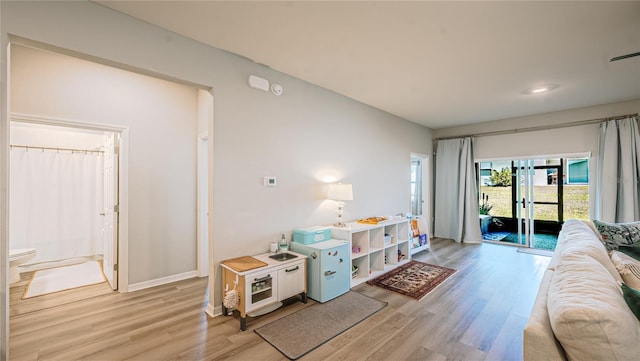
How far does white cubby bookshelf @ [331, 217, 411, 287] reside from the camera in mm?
3531

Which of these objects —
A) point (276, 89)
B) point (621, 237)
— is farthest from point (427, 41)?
point (621, 237)

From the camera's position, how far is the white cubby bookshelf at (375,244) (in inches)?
139

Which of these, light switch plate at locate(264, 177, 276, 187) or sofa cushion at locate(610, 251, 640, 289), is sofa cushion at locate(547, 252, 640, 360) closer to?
sofa cushion at locate(610, 251, 640, 289)

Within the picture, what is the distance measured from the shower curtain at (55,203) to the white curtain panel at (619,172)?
8.29m

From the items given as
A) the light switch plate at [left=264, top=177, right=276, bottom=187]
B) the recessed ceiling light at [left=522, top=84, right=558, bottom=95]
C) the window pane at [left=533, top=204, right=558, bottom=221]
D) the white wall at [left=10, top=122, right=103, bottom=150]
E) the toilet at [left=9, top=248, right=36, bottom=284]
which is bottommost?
the toilet at [left=9, top=248, right=36, bottom=284]

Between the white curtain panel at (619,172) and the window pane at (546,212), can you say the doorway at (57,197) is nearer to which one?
the white curtain panel at (619,172)

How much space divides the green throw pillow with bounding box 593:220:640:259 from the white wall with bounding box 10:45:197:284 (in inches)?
195

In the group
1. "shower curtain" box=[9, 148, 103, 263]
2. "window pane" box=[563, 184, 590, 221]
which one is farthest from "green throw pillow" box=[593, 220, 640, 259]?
"shower curtain" box=[9, 148, 103, 263]

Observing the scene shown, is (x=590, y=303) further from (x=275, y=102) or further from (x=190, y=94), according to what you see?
(x=190, y=94)

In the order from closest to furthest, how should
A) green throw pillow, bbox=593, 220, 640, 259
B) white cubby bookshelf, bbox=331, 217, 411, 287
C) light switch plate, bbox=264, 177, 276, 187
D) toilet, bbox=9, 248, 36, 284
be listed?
1. green throw pillow, bbox=593, 220, 640, 259
2. light switch plate, bbox=264, 177, 276, 187
3. toilet, bbox=9, 248, 36, 284
4. white cubby bookshelf, bbox=331, 217, 411, 287

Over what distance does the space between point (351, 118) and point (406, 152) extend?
6.17 ft

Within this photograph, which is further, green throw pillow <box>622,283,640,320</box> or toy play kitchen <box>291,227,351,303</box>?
toy play kitchen <box>291,227,351,303</box>

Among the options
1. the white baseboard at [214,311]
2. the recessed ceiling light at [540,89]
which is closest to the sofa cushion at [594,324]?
the white baseboard at [214,311]

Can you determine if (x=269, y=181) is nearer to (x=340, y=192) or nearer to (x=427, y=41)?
(x=340, y=192)
